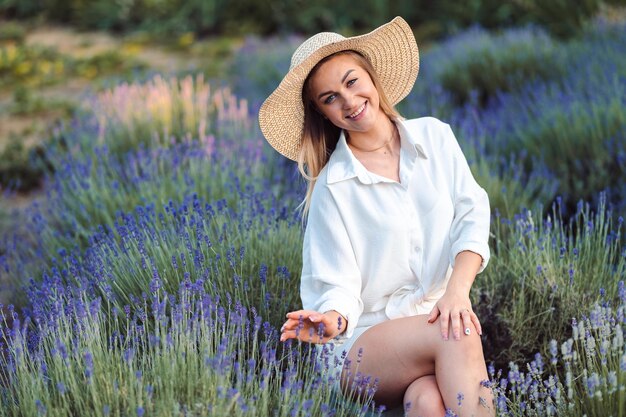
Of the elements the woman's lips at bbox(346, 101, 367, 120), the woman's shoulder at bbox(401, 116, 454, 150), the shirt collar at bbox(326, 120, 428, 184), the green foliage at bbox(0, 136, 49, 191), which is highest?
the woman's lips at bbox(346, 101, 367, 120)

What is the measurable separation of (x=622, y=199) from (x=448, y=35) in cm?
460

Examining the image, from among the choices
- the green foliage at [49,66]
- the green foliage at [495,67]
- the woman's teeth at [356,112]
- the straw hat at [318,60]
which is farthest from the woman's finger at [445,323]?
the green foliage at [49,66]

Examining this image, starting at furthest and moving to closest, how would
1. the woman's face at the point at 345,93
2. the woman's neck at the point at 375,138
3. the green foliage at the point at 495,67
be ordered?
the green foliage at the point at 495,67, the woman's neck at the point at 375,138, the woman's face at the point at 345,93

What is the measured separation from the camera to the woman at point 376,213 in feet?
7.93

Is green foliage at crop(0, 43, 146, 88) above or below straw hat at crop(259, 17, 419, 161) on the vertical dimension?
below

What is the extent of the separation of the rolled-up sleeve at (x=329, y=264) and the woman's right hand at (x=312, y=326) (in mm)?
49

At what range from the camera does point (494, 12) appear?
8.27 m

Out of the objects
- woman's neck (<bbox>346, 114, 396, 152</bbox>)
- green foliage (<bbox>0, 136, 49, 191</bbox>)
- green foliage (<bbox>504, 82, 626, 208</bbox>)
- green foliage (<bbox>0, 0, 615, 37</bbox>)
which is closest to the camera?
woman's neck (<bbox>346, 114, 396, 152</bbox>)

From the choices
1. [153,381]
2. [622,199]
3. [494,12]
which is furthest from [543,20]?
[153,381]

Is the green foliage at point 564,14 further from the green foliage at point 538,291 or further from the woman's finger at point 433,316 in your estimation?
the woman's finger at point 433,316

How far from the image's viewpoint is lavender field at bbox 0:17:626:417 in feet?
7.21

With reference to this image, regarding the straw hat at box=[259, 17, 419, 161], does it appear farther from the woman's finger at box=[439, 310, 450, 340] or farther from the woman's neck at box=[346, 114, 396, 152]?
the woman's finger at box=[439, 310, 450, 340]

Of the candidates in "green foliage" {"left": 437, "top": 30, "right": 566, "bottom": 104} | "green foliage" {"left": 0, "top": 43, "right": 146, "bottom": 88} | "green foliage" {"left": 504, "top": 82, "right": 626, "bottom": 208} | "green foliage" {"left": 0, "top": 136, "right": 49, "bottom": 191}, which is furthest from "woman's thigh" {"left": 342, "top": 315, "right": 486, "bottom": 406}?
"green foliage" {"left": 0, "top": 43, "right": 146, "bottom": 88}

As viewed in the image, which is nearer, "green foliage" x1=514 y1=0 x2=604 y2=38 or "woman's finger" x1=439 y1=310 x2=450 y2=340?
"woman's finger" x1=439 y1=310 x2=450 y2=340
